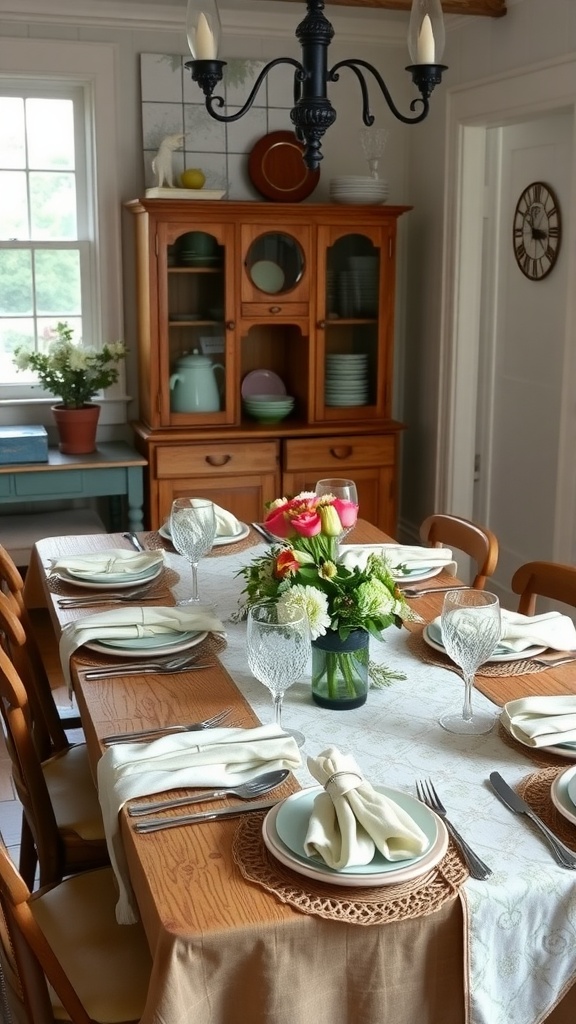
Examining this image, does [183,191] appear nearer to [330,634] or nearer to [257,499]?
[257,499]

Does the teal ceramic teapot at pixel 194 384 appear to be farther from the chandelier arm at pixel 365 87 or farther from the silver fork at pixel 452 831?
the silver fork at pixel 452 831

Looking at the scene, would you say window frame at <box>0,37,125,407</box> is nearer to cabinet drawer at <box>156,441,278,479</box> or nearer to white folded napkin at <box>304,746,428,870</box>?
cabinet drawer at <box>156,441,278,479</box>

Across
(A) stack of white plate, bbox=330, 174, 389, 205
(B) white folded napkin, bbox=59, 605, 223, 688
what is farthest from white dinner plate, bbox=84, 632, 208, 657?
(A) stack of white plate, bbox=330, 174, 389, 205

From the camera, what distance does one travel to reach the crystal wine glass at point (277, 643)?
156 centimetres

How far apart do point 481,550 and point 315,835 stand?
1415mm

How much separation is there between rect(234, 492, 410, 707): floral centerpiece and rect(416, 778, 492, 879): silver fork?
0.29 meters

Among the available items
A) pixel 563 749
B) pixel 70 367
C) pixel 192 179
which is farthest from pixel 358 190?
pixel 563 749

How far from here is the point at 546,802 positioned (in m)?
1.46

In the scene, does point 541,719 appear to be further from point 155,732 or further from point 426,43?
point 426,43

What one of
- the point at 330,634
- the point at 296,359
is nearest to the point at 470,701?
the point at 330,634

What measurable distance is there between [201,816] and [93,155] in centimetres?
356

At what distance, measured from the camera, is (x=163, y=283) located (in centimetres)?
414

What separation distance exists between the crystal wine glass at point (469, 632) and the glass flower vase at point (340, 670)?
150 millimetres

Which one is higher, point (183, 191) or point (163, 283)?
point (183, 191)
